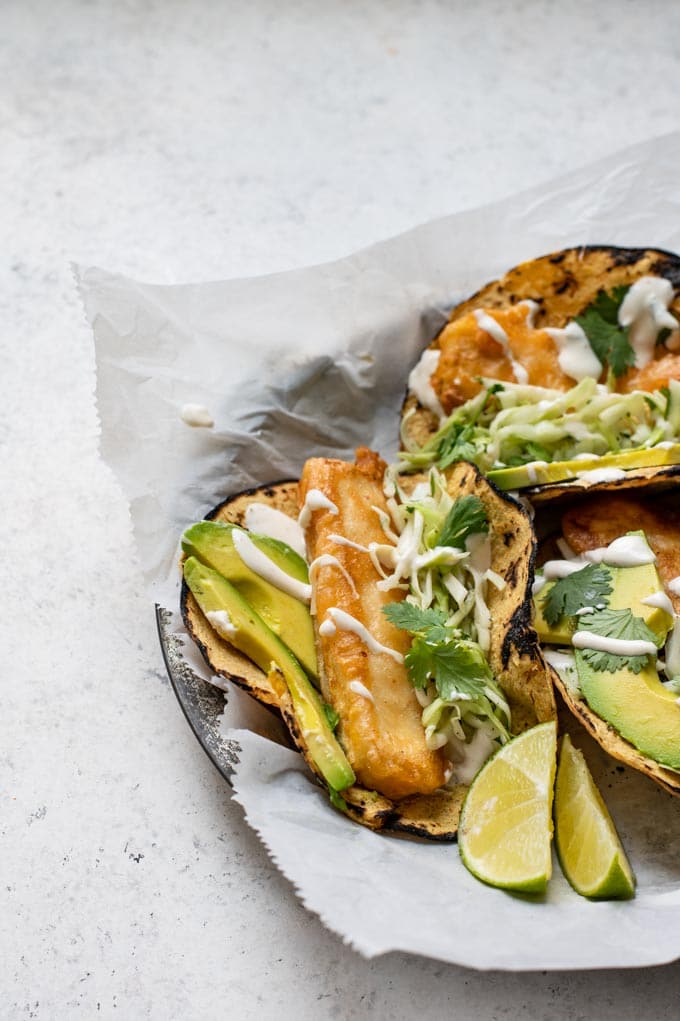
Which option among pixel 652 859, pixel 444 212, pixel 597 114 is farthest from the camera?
pixel 597 114

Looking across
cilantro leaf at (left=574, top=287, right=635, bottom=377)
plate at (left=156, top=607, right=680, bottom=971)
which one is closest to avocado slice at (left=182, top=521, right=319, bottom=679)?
plate at (left=156, top=607, right=680, bottom=971)

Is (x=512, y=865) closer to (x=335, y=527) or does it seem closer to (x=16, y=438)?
(x=335, y=527)

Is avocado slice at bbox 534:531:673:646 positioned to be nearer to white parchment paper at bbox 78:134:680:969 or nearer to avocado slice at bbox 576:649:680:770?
avocado slice at bbox 576:649:680:770

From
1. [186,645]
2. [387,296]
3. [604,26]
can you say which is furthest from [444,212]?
[186,645]

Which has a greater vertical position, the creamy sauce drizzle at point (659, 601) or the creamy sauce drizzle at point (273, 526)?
the creamy sauce drizzle at point (273, 526)

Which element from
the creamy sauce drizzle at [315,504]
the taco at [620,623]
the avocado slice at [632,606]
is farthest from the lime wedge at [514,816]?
the creamy sauce drizzle at [315,504]

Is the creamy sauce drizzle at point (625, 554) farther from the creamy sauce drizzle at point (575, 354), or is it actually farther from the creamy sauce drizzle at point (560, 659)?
the creamy sauce drizzle at point (575, 354)
